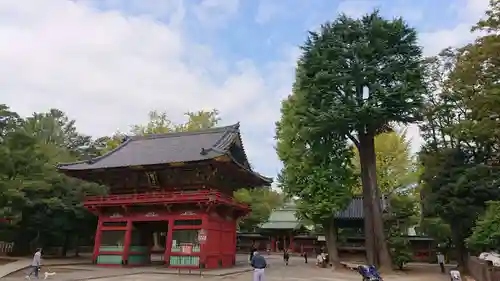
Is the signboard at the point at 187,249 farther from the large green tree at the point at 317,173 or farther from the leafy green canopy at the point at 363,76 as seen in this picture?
the leafy green canopy at the point at 363,76

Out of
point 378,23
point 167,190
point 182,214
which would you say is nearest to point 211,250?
point 182,214

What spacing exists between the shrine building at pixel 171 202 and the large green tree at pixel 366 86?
7.48 metres

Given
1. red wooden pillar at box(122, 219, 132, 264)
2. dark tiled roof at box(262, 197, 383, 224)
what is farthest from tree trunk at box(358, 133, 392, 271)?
red wooden pillar at box(122, 219, 132, 264)

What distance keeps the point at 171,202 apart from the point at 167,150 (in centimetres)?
642

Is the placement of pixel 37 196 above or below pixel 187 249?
above

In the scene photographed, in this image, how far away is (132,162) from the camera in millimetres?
29656

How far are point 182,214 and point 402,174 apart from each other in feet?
92.5

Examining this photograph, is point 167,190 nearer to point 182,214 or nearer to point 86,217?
point 182,214

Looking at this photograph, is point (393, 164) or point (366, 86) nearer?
point (366, 86)

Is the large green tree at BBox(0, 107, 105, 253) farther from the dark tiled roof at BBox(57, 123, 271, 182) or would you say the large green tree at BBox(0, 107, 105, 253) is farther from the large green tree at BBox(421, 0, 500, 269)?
the large green tree at BBox(421, 0, 500, 269)

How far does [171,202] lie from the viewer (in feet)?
87.2

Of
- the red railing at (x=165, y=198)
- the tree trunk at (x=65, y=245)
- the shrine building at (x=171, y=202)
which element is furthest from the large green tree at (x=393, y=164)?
the tree trunk at (x=65, y=245)

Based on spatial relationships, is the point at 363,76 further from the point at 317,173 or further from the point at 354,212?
the point at 354,212

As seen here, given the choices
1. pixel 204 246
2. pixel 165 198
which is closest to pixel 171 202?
pixel 165 198
